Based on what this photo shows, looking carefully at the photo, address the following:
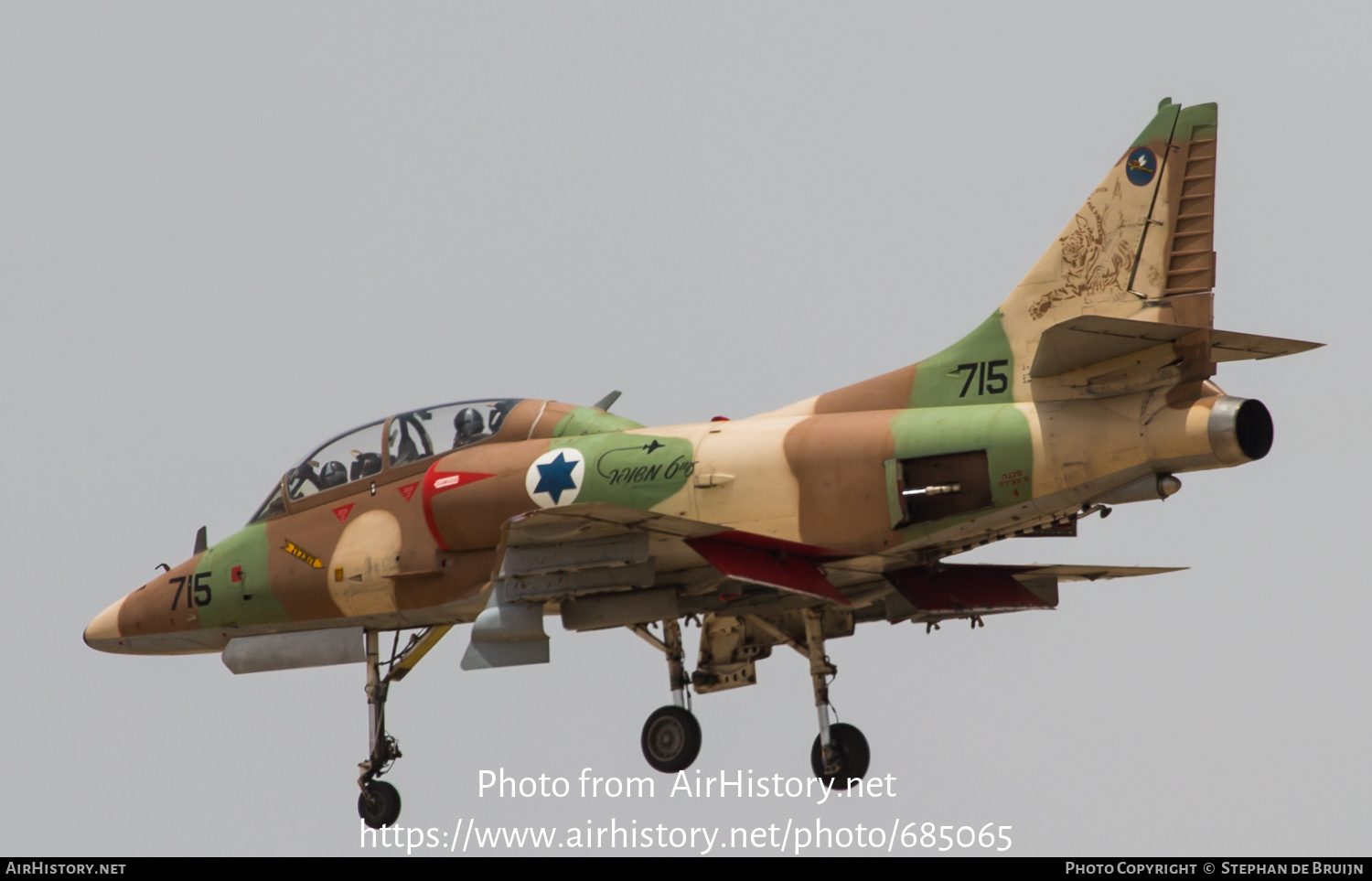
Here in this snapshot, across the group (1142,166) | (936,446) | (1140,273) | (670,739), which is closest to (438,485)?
(670,739)

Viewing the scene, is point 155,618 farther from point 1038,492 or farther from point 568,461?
point 1038,492

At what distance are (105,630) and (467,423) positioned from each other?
554 cm

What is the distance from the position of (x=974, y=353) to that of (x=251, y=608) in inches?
353

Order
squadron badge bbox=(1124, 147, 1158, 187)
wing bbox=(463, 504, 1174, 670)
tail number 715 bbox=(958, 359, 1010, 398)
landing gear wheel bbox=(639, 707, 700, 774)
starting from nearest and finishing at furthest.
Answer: squadron badge bbox=(1124, 147, 1158, 187) → tail number 715 bbox=(958, 359, 1010, 398) → wing bbox=(463, 504, 1174, 670) → landing gear wheel bbox=(639, 707, 700, 774)

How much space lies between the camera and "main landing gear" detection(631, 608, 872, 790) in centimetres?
1927

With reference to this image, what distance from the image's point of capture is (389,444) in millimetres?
21156

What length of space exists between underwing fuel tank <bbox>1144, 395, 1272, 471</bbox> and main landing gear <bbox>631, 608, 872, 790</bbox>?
4510 mm

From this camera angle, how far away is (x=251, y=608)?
2161cm

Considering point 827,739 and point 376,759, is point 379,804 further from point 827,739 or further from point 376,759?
point 827,739

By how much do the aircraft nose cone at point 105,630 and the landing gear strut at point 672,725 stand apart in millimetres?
6450

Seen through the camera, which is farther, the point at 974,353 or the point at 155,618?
the point at 155,618

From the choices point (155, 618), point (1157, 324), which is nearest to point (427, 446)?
point (155, 618)

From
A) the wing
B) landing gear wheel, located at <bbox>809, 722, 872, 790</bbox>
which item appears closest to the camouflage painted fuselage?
the wing

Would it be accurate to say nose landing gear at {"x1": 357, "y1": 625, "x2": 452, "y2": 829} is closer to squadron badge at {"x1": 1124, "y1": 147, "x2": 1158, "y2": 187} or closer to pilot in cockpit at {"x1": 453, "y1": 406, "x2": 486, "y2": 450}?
pilot in cockpit at {"x1": 453, "y1": 406, "x2": 486, "y2": 450}
